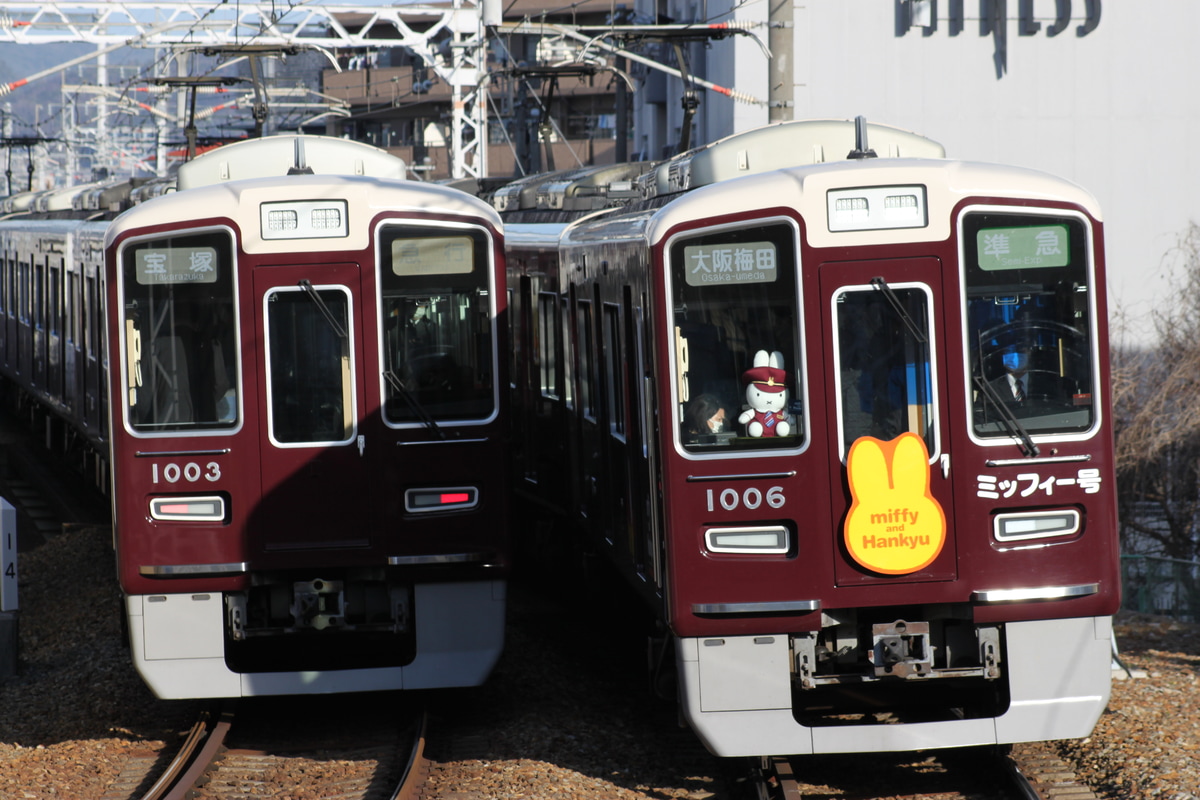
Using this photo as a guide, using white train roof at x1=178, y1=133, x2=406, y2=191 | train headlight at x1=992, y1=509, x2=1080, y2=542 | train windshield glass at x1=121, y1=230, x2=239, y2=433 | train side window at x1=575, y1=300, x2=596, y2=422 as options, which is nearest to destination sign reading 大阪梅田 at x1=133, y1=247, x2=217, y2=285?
train windshield glass at x1=121, y1=230, x2=239, y2=433

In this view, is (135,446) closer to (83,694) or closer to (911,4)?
(83,694)

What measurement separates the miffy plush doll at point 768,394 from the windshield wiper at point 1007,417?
741 mm

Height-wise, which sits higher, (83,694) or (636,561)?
(636,561)

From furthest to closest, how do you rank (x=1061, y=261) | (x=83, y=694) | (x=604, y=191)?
(x=604, y=191) → (x=83, y=694) → (x=1061, y=261)

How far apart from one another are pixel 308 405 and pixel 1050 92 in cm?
2058

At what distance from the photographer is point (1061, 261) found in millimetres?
5918

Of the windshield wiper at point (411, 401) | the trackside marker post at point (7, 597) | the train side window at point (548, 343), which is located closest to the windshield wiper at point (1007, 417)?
the windshield wiper at point (411, 401)

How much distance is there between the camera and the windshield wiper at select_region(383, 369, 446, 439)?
741cm

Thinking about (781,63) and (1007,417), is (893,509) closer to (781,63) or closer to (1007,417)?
(1007,417)

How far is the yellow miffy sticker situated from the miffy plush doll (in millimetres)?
298

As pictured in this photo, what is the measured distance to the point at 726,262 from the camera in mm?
5984

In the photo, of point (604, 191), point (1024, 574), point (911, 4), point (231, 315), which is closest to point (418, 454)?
point (231, 315)

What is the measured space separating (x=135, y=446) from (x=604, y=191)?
4.77m

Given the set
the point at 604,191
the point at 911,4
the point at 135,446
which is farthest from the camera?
the point at 911,4
